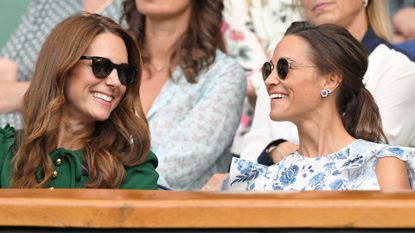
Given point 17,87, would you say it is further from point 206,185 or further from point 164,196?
point 164,196

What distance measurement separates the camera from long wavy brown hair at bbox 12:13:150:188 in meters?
4.16

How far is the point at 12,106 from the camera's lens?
5164 mm

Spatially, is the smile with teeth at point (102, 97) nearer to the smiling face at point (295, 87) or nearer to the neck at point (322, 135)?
the smiling face at point (295, 87)

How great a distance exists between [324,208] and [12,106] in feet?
8.58

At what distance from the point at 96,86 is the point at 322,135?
→ 83 cm

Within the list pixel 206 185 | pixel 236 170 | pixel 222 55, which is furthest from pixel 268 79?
pixel 222 55

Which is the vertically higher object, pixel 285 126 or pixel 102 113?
pixel 102 113

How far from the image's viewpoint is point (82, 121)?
172 inches

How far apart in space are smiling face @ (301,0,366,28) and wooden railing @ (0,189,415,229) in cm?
229

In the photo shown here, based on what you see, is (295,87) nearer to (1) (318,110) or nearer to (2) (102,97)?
(1) (318,110)

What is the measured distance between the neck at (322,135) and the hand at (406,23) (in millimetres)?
2374

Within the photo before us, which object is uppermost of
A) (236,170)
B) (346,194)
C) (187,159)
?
(346,194)

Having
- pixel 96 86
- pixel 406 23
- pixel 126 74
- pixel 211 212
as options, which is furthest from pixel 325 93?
pixel 406 23

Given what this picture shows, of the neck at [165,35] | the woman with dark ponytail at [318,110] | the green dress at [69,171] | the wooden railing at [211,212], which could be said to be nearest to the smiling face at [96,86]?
the green dress at [69,171]
